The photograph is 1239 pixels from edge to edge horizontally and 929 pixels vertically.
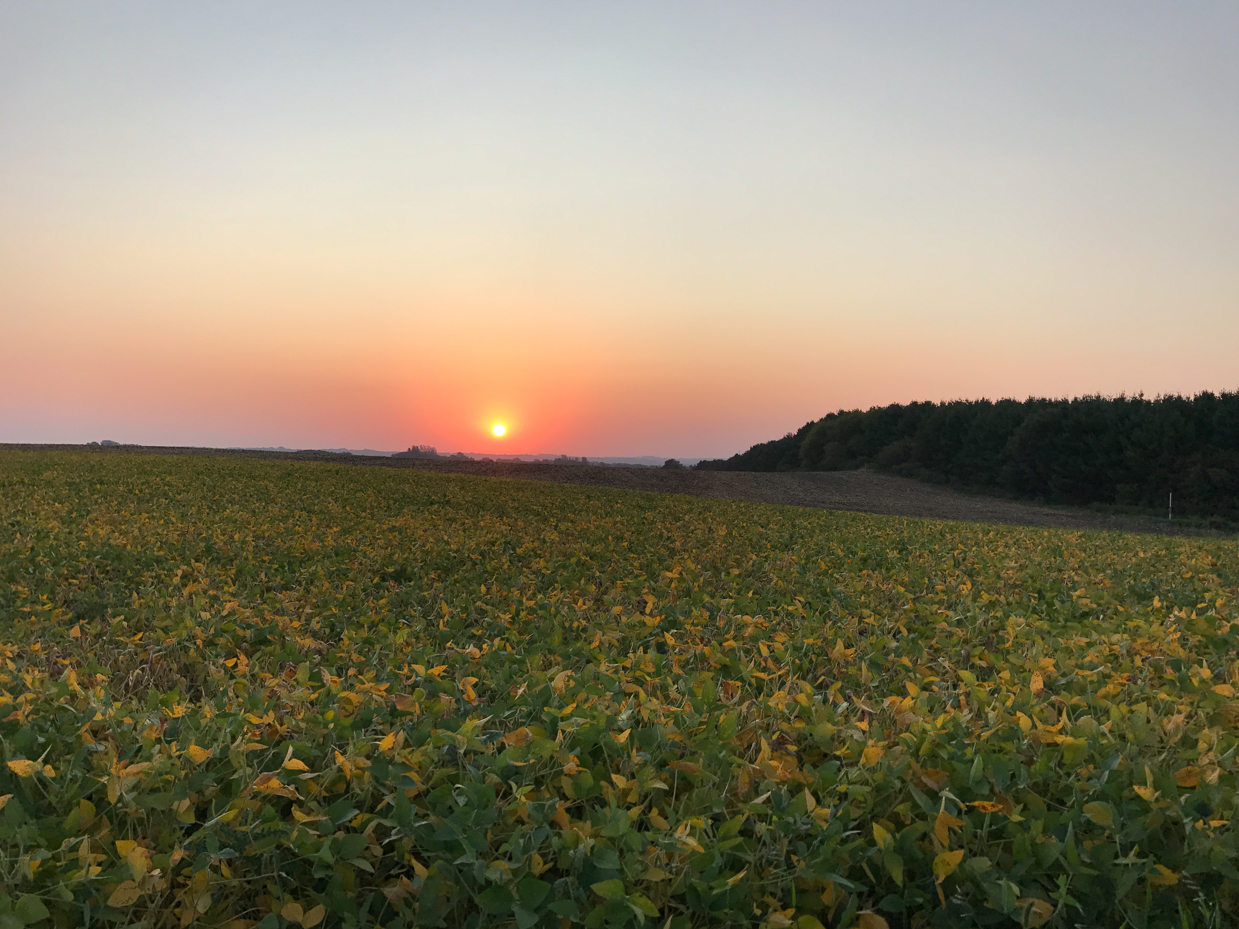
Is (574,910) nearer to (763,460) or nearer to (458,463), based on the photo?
(458,463)

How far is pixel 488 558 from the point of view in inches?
334

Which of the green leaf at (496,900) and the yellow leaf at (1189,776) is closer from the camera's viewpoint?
the green leaf at (496,900)

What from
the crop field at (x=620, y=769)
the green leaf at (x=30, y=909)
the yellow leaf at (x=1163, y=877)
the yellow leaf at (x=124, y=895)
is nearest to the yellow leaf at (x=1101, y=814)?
the crop field at (x=620, y=769)

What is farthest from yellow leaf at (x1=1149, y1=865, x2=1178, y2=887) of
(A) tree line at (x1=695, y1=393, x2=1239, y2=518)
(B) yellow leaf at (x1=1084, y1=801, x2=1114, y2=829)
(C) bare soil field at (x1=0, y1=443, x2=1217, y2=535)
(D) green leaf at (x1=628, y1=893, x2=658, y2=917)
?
(A) tree line at (x1=695, y1=393, x2=1239, y2=518)

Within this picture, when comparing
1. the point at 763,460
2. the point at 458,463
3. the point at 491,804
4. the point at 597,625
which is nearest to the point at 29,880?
the point at 491,804

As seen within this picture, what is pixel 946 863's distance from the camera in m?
2.23

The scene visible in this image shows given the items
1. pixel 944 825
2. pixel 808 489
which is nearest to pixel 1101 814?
pixel 944 825

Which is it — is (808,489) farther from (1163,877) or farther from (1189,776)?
(1163,877)

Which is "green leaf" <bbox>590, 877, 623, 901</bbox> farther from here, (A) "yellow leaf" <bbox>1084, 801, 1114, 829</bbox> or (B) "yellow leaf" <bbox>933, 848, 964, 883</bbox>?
(A) "yellow leaf" <bbox>1084, 801, 1114, 829</bbox>

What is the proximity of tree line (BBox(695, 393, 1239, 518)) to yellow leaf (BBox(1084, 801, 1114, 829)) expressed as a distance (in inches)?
1361

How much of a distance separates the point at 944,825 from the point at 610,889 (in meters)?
1.12

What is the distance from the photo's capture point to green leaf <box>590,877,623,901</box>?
204 cm

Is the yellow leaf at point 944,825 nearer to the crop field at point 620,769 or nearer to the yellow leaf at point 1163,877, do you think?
the crop field at point 620,769

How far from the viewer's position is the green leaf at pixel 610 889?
2039 millimetres
